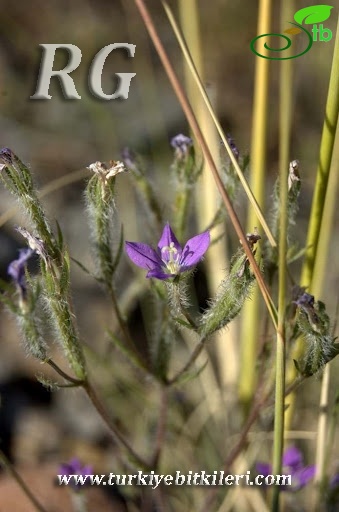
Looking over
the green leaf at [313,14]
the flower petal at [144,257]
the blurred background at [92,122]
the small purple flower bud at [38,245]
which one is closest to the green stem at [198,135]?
the flower petal at [144,257]

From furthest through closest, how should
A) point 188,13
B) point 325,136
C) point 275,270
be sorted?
point 188,13 < point 275,270 < point 325,136

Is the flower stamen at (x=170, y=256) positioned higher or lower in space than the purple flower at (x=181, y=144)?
lower

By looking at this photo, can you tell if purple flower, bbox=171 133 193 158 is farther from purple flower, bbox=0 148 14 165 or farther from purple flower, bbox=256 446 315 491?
purple flower, bbox=256 446 315 491

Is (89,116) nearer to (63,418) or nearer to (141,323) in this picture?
(141,323)

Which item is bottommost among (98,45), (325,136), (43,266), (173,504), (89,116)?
(173,504)

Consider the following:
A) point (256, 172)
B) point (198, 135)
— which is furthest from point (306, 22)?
point (198, 135)

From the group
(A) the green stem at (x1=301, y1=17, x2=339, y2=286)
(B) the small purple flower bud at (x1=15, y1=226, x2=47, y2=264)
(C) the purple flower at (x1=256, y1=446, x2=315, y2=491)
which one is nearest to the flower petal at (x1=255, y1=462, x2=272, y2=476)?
(C) the purple flower at (x1=256, y1=446, x2=315, y2=491)

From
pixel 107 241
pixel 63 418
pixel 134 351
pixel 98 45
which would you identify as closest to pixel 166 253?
pixel 107 241

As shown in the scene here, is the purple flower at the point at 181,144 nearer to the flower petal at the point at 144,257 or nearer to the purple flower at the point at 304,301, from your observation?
the flower petal at the point at 144,257
